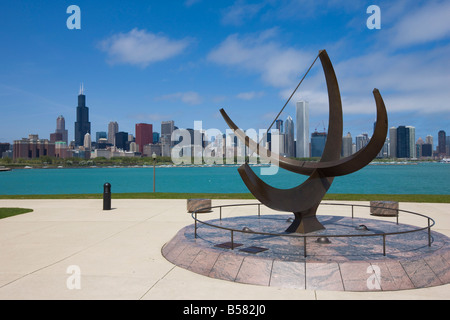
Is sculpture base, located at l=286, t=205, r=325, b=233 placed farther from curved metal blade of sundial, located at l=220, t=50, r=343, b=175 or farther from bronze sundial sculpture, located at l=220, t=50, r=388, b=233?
curved metal blade of sundial, located at l=220, t=50, r=343, b=175

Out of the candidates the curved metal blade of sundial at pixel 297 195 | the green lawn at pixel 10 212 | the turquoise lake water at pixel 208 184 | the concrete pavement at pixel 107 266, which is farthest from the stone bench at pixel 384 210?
the turquoise lake water at pixel 208 184

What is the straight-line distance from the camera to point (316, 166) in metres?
7.55

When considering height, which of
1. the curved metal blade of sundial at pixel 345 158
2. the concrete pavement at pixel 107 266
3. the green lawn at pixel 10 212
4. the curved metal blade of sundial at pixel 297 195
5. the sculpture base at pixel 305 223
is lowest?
the green lawn at pixel 10 212

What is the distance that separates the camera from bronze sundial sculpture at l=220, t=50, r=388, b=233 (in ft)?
20.9

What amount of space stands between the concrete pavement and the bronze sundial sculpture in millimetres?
2237

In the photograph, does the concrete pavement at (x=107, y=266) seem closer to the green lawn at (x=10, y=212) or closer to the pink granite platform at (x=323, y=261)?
the pink granite platform at (x=323, y=261)

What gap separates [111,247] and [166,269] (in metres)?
2.03

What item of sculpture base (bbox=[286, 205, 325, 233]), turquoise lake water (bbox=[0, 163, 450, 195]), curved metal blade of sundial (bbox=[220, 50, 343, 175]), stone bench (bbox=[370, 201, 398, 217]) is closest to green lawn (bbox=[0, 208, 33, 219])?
curved metal blade of sundial (bbox=[220, 50, 343, 175])

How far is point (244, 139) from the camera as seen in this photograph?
7477 millimetres

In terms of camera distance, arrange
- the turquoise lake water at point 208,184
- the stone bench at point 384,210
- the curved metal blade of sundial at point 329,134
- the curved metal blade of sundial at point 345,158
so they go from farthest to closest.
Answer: the turquoise lake water at point 208,184
the stone bench at point 384,210
the curved metal blade of sundial at point 329,134
the curved metal blade of sundial at point 345,158

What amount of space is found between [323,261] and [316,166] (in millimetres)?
2783

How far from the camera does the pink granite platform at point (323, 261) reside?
15.9ft

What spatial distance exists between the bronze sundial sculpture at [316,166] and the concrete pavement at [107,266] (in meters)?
2.24
